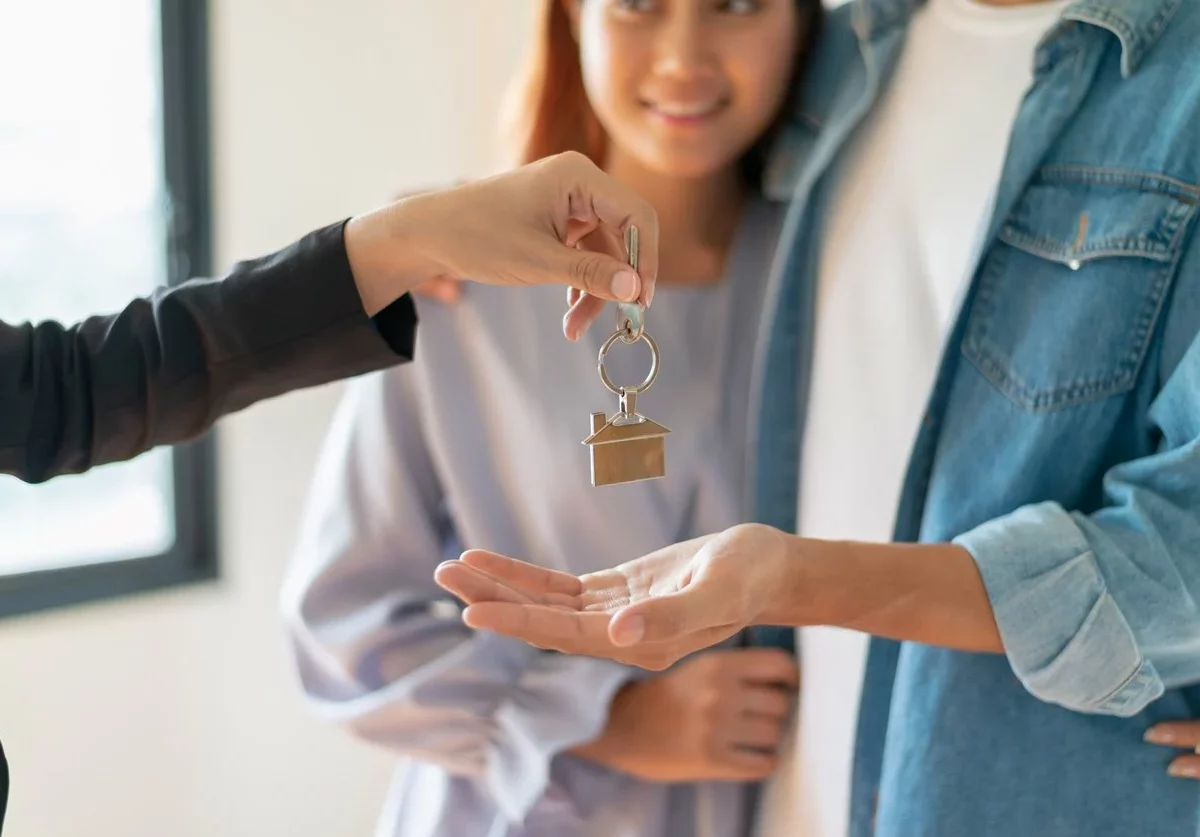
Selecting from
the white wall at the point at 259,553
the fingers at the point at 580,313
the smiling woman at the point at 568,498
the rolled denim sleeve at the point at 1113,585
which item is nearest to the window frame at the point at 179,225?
the white wall at the point at 259,553

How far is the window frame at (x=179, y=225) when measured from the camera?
1.73m

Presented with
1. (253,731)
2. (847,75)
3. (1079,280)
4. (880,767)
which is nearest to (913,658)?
(880,767)

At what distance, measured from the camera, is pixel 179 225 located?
69.6 inches

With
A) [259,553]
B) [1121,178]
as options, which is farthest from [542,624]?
[259,553]

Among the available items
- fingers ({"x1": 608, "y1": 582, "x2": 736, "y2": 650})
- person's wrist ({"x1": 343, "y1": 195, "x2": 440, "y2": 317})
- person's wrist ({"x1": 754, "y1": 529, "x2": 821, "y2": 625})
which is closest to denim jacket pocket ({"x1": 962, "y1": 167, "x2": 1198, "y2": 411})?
person's wrist ({"x1": 754, "y1": 529, "x2": 821, "y2": 625})

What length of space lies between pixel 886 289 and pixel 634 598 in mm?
405

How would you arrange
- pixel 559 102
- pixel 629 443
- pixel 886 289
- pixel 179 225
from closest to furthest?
pixel 629 443, pixel 886 289, pixel 559 102, pixel 179 225

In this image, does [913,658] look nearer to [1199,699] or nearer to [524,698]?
[1199,699]

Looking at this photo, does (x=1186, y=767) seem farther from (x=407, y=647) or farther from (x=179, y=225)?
(x=179, y=225)

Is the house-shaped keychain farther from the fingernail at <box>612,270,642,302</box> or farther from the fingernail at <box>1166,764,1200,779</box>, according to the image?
the fingernail at <box>1166,764,1200,779</box>

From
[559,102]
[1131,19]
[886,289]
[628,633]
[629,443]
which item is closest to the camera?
[628,633]

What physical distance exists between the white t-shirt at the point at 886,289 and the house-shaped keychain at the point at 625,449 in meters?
0.30

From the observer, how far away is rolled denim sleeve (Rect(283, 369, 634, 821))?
40.2 inches

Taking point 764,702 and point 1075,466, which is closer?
point 1075,466
